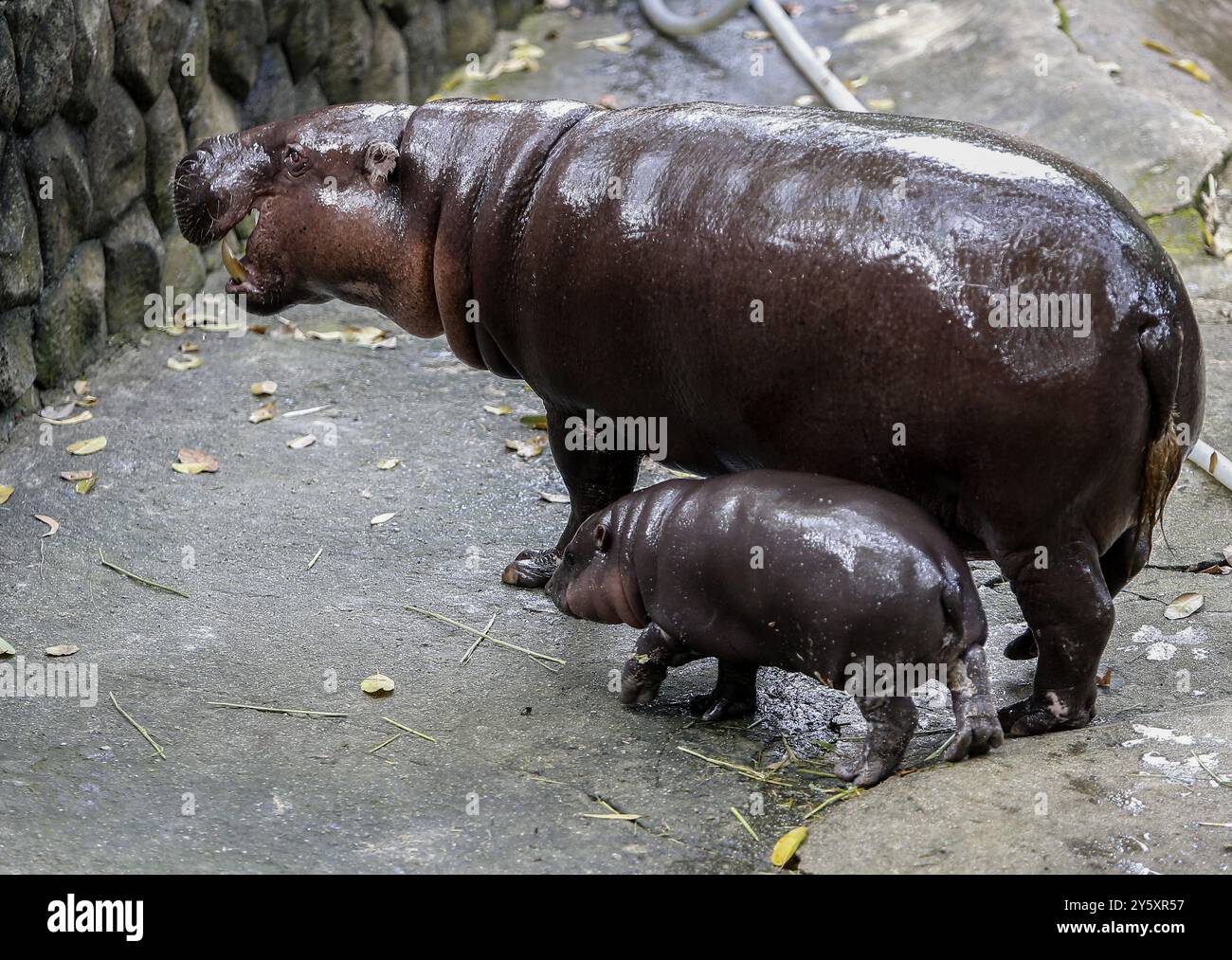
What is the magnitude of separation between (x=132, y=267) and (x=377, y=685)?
127 inches

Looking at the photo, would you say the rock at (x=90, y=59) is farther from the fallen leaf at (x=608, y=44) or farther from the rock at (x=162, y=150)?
the fallen leaf at (x=608, y=44)

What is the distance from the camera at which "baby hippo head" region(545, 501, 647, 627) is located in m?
4.14

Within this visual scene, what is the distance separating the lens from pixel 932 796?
3543 millimetres

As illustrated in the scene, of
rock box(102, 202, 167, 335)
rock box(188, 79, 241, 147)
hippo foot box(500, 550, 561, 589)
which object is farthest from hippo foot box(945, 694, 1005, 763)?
rock box(188, 79, 241, 147)

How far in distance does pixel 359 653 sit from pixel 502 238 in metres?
1.34

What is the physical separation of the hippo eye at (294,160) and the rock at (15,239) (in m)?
1.53

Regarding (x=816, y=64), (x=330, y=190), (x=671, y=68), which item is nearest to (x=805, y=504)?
(x=330, y=190)

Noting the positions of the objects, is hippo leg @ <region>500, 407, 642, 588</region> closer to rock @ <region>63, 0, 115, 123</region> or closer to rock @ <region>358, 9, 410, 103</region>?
rock @ <region>63, 0, 115, 123</region>

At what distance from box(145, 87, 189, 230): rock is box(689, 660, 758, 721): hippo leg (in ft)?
12.8

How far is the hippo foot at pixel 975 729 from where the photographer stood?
3.69 meters

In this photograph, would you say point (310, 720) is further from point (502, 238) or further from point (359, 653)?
point (502, 238)

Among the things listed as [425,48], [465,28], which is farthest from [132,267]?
[465,28]

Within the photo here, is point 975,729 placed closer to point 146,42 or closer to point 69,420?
point 69,420

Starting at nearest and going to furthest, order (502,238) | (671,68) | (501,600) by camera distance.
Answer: (502,238), (501,600), (671,68)
